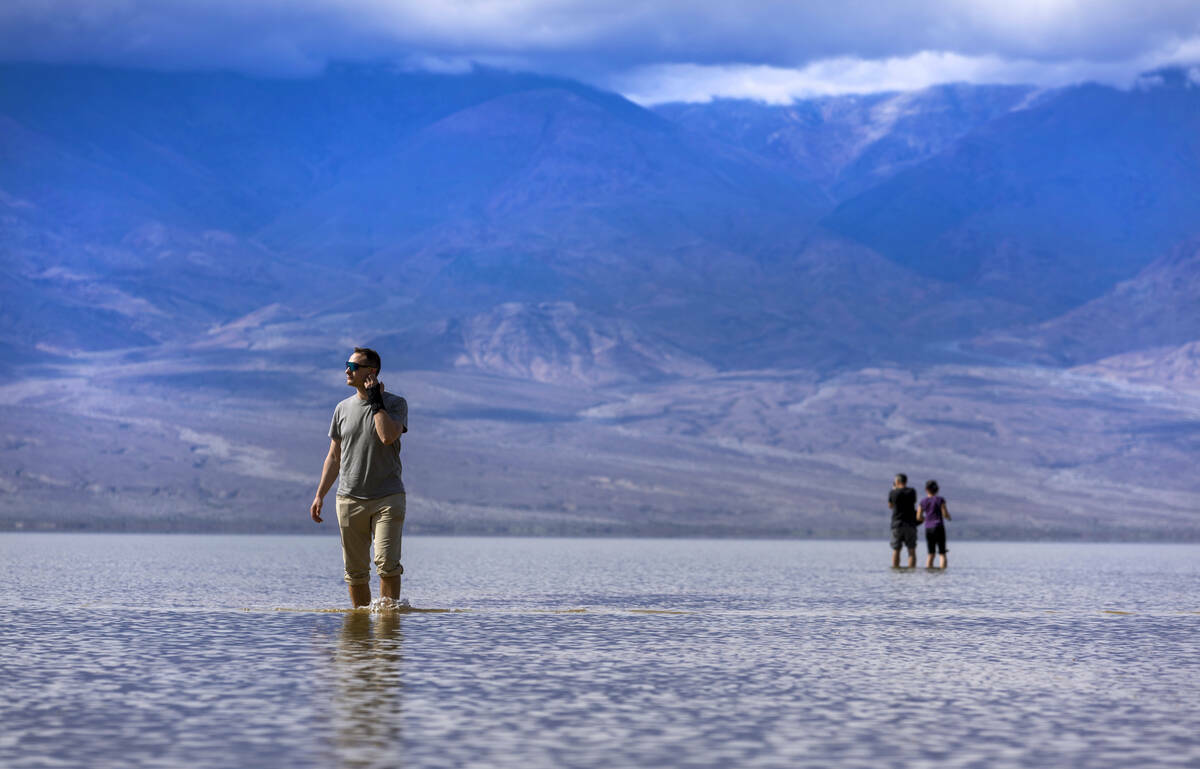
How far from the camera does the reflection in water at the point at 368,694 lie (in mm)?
6641

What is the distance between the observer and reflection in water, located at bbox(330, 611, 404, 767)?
664 cm

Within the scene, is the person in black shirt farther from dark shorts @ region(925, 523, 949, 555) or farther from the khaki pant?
the khaki pant

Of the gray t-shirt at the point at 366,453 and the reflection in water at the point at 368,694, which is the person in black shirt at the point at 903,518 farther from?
the reflection in water at the point at 368,694

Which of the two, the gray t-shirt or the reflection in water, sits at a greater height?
the gray t-shirt

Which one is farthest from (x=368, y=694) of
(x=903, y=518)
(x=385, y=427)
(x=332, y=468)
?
(x=903, y=518)

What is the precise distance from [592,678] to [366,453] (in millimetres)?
4245

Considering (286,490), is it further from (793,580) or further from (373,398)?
(373,398)

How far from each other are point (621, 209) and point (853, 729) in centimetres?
17742

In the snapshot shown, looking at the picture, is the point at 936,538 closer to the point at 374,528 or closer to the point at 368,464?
the point at 374,528

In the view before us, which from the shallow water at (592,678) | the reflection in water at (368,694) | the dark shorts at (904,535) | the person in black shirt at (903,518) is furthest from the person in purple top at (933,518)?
the reflection in water at (368,694)

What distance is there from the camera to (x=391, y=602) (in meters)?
13.8

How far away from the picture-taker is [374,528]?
518 inches

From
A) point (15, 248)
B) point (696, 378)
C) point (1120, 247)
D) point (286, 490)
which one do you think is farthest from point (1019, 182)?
point (286, 490)

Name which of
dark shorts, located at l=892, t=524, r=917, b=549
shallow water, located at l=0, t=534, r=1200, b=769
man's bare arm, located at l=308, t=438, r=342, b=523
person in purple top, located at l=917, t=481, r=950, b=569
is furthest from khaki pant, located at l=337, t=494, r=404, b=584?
dark shorts, located at l=892, t=524, r=917, b=549
